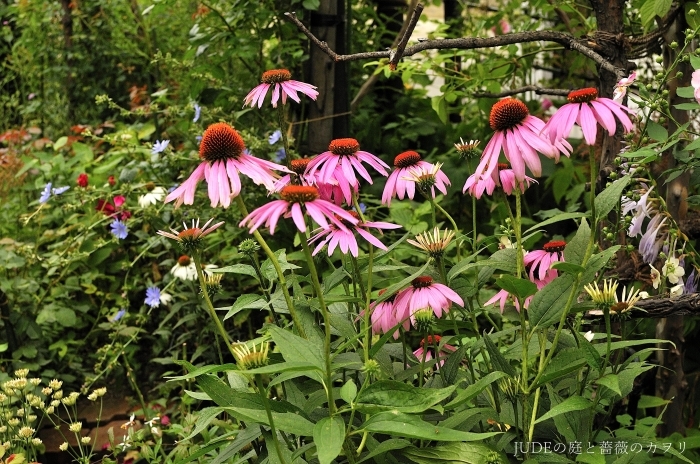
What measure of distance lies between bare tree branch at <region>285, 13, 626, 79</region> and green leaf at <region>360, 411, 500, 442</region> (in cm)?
57

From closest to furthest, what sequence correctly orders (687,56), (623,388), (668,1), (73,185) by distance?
(623,388) < (687,56) < (668,1) < (73,185)

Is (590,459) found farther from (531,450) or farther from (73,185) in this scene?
(73,185)

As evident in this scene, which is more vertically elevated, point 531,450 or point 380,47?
point 380,47

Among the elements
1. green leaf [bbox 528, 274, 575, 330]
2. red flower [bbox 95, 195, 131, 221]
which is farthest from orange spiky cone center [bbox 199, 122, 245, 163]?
red flower [bbox 95, 195, 131, 221]

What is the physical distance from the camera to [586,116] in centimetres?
93

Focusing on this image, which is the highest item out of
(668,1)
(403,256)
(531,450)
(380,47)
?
(668,1)

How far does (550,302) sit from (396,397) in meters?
0.24

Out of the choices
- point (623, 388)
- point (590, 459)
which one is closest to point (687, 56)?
point (623, 388)

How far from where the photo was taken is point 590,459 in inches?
37.3

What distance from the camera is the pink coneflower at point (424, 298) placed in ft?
3.40

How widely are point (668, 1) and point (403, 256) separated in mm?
990

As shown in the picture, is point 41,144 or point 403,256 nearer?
point 403,256

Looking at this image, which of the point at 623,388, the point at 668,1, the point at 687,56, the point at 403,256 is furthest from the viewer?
the point at 403,256

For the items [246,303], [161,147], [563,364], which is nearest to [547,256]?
[563,364]
